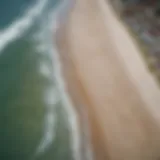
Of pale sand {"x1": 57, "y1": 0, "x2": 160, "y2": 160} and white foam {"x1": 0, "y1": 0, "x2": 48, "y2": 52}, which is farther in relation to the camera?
white foam {"x1": 0, "y1": 0, "x2": 48, "y2": 52}

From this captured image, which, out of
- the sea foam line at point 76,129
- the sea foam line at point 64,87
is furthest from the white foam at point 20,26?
the sea foam line at point 76,129

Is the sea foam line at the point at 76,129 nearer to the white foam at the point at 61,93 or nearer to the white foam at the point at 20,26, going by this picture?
the white foam at the point at 61,93

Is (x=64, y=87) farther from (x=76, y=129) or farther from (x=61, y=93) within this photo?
(x=76, y=129)

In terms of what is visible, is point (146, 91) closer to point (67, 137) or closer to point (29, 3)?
point (67, 137)

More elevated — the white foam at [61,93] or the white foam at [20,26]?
the white foam at [20,26]

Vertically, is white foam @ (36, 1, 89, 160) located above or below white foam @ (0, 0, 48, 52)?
below

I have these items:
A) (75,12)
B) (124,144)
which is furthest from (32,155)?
(75,12)

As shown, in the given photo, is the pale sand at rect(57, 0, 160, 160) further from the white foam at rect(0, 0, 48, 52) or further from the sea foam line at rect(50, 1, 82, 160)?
the white foam at rect(0, 0, 48, 52)

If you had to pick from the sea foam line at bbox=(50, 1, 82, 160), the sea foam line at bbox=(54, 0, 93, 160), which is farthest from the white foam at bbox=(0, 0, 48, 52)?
the sea foam line at bbox=(54, 0, 93, 160)
